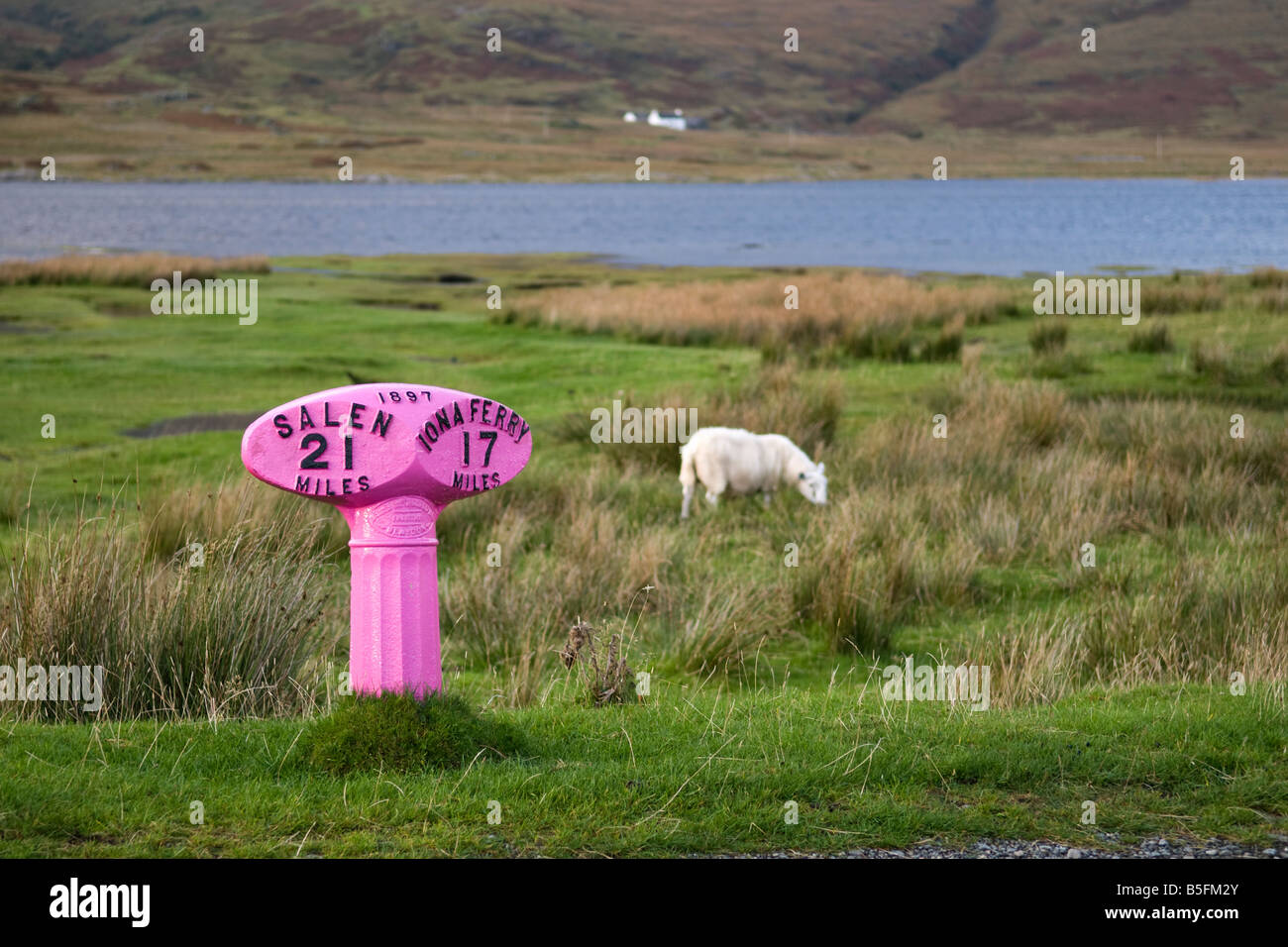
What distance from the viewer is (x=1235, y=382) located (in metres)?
19.5

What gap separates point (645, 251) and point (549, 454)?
172 ft

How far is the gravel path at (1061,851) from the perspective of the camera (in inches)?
193

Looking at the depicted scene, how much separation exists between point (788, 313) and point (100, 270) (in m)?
20.5

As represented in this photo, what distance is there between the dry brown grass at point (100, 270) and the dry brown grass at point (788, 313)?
10.7m

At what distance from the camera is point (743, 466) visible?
13.6 metres

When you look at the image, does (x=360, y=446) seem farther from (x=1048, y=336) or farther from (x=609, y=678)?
(x=1048, y=336)

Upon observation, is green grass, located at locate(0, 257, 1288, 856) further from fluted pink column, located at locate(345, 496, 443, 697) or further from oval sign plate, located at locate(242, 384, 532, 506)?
oval sign plate, located at locate(242, 384, 532, 506)

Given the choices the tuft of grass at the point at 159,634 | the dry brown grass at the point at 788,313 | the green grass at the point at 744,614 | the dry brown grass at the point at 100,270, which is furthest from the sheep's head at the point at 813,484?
the dry brown grass at the point at 100,270

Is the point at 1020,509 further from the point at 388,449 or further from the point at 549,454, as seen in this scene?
the point at 388,449

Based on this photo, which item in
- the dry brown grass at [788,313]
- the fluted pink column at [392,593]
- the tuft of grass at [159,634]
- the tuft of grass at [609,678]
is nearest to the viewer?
the fluted pink column at [392,593]

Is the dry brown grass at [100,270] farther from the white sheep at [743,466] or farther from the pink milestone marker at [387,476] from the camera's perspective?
the pink milestone marker at [387,476]

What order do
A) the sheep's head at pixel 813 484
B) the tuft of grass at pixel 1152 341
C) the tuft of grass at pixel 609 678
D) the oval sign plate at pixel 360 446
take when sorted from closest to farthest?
1. the oval sign plate at pixel 360 446
2. the tuft of grass at pixel 609 678
3. the sheep's head at pixel 813 484
4. the tuft of grass at pixel 1152 341

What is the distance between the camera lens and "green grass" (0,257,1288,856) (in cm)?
509
